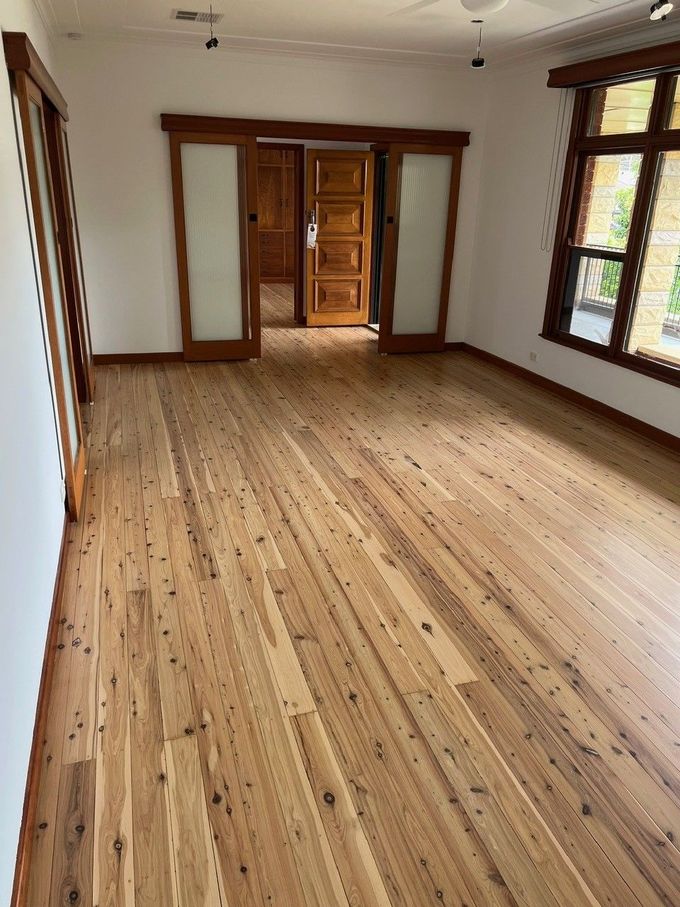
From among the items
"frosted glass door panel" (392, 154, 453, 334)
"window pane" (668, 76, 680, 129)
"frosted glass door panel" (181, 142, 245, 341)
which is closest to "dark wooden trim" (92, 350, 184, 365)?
"frosted glass door panel" (181, 142, 245, 341)

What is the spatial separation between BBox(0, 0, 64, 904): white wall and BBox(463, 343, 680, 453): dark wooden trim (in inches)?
145

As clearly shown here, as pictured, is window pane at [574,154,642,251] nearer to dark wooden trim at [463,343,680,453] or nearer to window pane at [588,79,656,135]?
window pane at [588,79,656,135]

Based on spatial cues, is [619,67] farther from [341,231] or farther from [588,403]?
[341,231]

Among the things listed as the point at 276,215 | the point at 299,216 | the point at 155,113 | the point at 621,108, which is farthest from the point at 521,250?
the point at 276,215

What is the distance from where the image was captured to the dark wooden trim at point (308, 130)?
5.57m

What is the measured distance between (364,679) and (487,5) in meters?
3.79

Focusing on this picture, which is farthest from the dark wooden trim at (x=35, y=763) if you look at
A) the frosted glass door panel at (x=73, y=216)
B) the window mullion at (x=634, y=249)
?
the window mullion at (x=634, y=249)

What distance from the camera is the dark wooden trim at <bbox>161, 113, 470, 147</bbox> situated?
5.57 meters

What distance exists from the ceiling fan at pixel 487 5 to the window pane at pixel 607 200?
41.5 inches

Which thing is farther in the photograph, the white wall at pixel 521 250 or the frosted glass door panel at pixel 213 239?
the frosted glass door panel at pixel 213 239

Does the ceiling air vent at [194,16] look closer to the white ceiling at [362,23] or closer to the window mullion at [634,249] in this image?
the white ceiling at [362,23]

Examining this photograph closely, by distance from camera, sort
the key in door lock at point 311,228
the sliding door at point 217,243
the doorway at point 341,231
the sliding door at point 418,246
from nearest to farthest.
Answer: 1. the sliding door at point 217,243
2. the doorway at point 341,231
3. the sliding door at point 418,246
4. the key in door lock at point 311,228

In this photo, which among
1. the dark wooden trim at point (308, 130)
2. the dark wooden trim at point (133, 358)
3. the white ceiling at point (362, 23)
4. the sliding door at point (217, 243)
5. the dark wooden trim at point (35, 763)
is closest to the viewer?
the dark wooden trim at point (35, 763)

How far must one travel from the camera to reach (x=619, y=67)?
4.44 m
